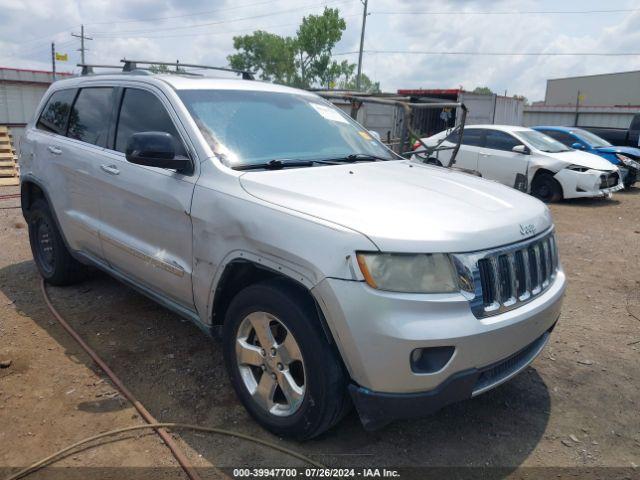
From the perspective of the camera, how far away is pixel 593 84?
2030 inches

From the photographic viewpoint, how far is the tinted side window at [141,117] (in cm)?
334

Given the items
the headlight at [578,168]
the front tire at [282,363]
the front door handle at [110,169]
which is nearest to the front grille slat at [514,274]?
the front tire at [282,363]

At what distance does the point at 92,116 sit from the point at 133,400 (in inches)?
88.8

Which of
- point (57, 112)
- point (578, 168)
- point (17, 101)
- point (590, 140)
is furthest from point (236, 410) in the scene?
point (17, 101)

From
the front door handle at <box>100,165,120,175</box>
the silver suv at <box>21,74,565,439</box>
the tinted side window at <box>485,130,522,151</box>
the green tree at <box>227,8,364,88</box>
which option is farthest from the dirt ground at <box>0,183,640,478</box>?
the green tree at <box>227,8,364,88</box>

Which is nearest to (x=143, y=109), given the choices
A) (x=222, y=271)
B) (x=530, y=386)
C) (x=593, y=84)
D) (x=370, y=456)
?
(x=222, y=271)

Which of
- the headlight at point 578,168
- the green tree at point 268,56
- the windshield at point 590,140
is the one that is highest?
the green tree at point 268,56

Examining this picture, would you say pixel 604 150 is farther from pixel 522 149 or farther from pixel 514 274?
pixel 514 274

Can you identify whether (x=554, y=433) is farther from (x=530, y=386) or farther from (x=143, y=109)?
(x=143, y=109)

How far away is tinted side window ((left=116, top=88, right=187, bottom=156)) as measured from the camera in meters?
3.34

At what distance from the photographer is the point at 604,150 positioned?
40.8ft

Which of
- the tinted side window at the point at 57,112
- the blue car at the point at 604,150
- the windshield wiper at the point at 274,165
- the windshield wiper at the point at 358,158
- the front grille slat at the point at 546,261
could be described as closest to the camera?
the front grille slat at the point at 546,261

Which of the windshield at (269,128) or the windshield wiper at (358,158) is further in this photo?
the windshield wiper at (358,158)

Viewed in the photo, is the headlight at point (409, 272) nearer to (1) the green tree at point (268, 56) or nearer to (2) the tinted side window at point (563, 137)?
(2) the tinted side window at point (563, 137)
